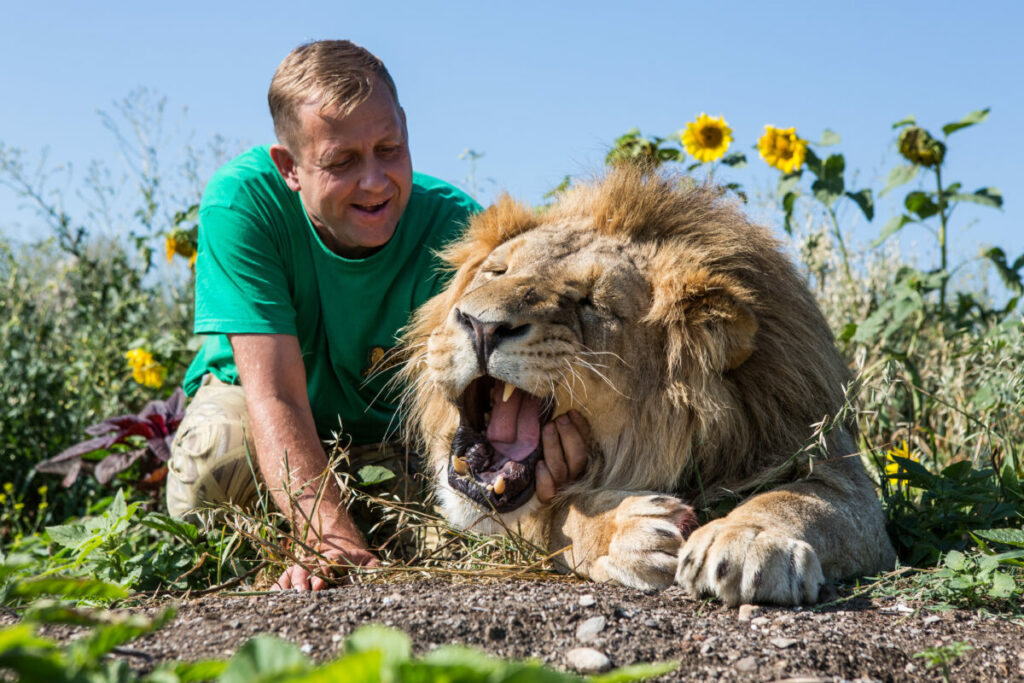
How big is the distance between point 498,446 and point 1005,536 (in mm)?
1418

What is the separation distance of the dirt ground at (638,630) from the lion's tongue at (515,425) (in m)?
0.52

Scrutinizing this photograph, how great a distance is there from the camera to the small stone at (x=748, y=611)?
2.19 meters

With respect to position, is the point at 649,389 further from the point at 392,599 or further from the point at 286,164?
the point at 286,164

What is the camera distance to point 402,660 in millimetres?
992

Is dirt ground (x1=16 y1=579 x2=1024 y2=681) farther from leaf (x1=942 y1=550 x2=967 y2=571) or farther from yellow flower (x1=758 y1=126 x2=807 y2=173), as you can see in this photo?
yellow flower (x1=758 y1=126 x2=807 y2=173)

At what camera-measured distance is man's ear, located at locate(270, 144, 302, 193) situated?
393 centimetres

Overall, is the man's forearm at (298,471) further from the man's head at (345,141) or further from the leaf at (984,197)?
the leaf at (984,197)

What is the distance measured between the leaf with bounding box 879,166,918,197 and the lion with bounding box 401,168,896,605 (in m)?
2.25

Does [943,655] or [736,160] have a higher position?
[736,160]

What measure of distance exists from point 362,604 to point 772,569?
950 mm

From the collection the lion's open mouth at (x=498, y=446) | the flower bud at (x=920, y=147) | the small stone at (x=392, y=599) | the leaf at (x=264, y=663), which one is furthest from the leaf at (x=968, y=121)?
the leaf at (x=264, y=663)

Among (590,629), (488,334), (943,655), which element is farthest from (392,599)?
(943,655)

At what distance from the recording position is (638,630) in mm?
2055

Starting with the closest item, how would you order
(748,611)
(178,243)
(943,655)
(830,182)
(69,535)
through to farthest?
(943,655) < (748,611) < (69,535) < (830,182) < (178,243)
